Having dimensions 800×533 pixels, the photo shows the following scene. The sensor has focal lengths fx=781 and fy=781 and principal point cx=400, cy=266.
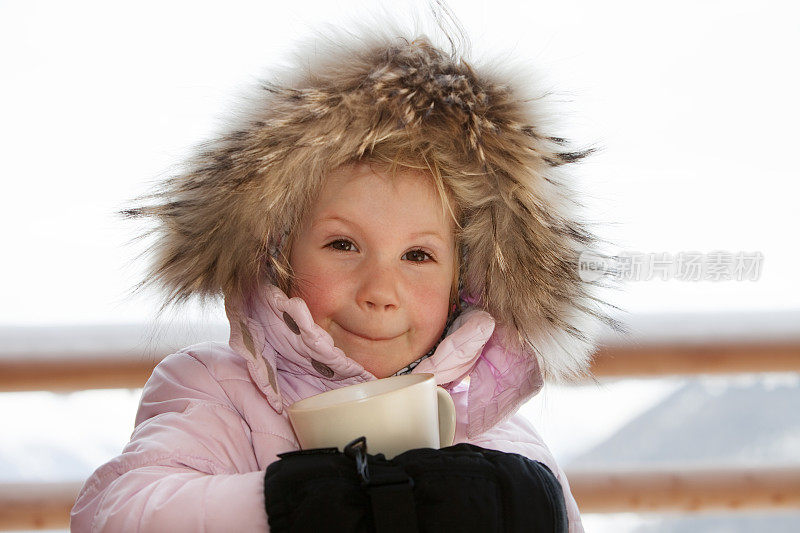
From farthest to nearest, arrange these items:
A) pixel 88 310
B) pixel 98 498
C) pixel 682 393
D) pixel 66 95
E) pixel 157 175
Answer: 1. pixel 682 393
2. pixel 66 95
3. pixel 88 310
4. pixel 157 175
5. pixel 98 498

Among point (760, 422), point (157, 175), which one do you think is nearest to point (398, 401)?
point (157, 175)

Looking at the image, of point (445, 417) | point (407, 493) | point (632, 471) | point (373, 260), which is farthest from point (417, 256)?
point (632, 471)

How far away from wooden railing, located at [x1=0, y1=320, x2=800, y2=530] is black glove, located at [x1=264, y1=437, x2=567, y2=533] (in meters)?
1.15

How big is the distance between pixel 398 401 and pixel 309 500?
0.12 m

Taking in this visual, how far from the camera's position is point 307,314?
36.0 inches

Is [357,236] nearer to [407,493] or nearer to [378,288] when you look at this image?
[378,288]

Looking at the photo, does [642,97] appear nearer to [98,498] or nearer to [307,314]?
[307,314]

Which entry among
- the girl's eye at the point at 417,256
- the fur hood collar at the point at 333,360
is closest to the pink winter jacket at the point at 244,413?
the fur hood collar at the point at 333,360

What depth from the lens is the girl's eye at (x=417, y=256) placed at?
3.22 ft

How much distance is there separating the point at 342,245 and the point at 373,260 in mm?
53

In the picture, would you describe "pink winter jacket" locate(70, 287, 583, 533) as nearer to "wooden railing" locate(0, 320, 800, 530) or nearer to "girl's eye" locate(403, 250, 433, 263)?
"girl's eye" locate(403, 250, 433, 263)

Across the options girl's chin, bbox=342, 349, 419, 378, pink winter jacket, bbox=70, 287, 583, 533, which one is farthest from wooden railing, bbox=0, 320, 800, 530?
girl's chin, bbox=342, 349, 419, 378

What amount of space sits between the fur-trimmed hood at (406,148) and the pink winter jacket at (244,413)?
2.8 inches

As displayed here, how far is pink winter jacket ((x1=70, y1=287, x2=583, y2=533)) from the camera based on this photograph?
0.72m
